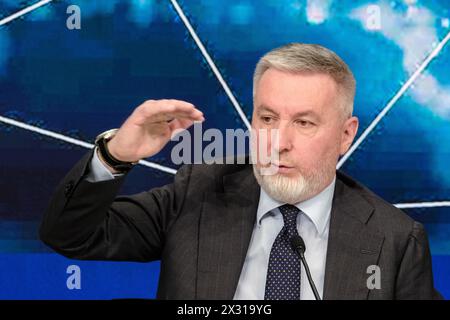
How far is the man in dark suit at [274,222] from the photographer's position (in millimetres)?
2070

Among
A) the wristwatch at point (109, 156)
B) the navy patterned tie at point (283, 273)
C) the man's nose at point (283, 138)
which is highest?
the man's nose at point (283, 138)

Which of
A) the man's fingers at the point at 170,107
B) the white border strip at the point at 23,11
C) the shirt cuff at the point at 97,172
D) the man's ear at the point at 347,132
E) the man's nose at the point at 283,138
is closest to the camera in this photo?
the man's fingers at the point at 170,107

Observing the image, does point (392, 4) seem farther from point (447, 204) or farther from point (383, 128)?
point (447, 204)

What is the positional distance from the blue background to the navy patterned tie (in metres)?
0.77

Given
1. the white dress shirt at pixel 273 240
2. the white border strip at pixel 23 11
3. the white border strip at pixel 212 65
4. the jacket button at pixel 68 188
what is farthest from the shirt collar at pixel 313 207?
the white border strip at pixel 23 11

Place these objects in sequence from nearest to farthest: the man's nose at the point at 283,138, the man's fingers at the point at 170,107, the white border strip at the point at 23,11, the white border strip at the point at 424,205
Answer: the man's fingers at the point at 170,107
the man's nose at the point at 283,138
the white border strip at the point at 23,11
the white border strip at the point at 424,205

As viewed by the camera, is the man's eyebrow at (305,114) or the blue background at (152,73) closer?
the man's eyebrow at (305,114)

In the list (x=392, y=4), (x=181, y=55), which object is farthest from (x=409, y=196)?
(x=181, y=55)

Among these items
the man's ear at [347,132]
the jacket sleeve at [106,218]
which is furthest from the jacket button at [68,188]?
the man's ear at [347,132]

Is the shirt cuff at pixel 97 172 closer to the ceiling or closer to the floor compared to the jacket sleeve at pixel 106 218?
closer to the ceiling

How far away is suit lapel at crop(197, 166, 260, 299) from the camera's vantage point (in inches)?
81.9

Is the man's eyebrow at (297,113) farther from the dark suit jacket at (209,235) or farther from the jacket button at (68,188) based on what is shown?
the jacket button at (68,188)

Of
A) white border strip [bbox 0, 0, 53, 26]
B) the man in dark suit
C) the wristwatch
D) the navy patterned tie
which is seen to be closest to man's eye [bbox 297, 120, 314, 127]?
the man in dark suit

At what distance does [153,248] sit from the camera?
2.20m
